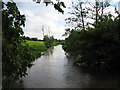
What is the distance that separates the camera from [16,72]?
16.6 feet

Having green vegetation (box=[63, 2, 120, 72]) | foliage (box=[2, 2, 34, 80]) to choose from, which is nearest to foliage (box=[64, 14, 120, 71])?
green vegetation (box=[63, 2, 120, 72])

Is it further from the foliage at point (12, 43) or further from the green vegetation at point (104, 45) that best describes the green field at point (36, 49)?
the green vegetation at point (104, 45)

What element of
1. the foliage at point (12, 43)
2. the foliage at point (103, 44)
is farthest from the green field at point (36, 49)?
the foliage at point (103, 44)

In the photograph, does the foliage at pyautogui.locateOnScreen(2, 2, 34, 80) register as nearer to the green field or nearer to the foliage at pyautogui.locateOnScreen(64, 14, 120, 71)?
the green field

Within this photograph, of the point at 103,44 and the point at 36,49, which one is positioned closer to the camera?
the point at 103,44

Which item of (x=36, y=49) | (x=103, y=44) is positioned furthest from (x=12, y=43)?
(x=36, y=49)

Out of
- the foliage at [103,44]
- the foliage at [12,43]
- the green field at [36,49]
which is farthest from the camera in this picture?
the green field at [36,49]

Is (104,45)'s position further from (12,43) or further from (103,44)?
(12,43)

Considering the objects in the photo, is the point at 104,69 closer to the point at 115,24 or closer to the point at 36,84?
the point at 115,24

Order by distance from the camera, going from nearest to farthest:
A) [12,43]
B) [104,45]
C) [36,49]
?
[12,43], [104,45], [36,49]

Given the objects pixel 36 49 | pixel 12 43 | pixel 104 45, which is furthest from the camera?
pixel 36 49

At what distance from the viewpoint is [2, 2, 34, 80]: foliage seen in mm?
4711

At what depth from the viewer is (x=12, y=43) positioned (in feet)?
17.3

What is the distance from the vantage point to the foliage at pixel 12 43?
4.71 m
